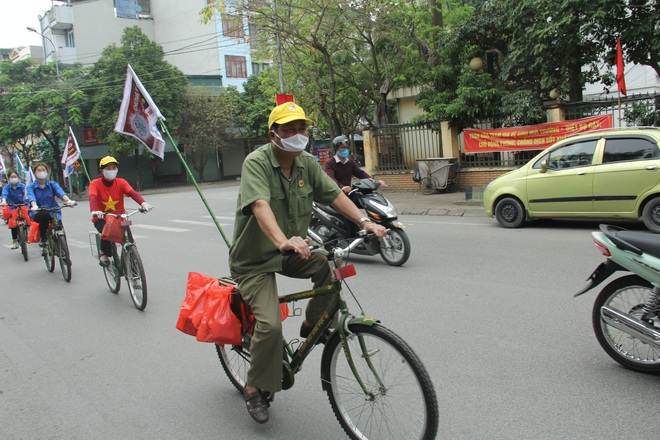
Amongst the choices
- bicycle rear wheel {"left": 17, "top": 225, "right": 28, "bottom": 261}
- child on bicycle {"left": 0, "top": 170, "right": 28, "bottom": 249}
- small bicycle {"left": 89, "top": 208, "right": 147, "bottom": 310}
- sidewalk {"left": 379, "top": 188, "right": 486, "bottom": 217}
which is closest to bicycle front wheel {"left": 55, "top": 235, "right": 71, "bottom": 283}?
small bicycle {"left": 89, "top": 208, "right": 147, "bottom": 310}

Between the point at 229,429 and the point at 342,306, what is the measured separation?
3.76ft

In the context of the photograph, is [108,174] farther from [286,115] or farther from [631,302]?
[631,302]

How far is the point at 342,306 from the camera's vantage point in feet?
9.36

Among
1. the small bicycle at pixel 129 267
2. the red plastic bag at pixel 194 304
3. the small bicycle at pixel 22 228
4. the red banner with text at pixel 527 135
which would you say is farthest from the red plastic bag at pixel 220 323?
the red banner with text at pixel 527 135

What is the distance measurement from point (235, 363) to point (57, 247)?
19.2 ft

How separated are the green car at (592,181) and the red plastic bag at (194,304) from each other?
23.3 ft

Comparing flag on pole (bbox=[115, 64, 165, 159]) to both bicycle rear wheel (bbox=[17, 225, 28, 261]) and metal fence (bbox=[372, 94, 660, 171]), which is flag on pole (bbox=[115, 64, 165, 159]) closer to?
bicycle rear wheel (bbox=[17, 225, 28, 261])

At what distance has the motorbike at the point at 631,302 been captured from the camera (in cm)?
329

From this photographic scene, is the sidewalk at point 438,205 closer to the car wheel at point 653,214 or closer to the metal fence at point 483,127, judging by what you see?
the metal fence at point 483,127

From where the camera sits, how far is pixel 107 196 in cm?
693

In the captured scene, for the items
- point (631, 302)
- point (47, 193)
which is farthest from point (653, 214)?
point (47, 193)

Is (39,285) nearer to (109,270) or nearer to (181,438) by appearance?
(109,270)

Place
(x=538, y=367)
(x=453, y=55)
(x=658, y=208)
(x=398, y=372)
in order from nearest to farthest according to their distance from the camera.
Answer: (x=398, y=372) < (x=538, y=367) < (x=658, y=208) < (x=453, y=55)

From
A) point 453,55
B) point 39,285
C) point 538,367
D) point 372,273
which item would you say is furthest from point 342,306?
point 453,55
